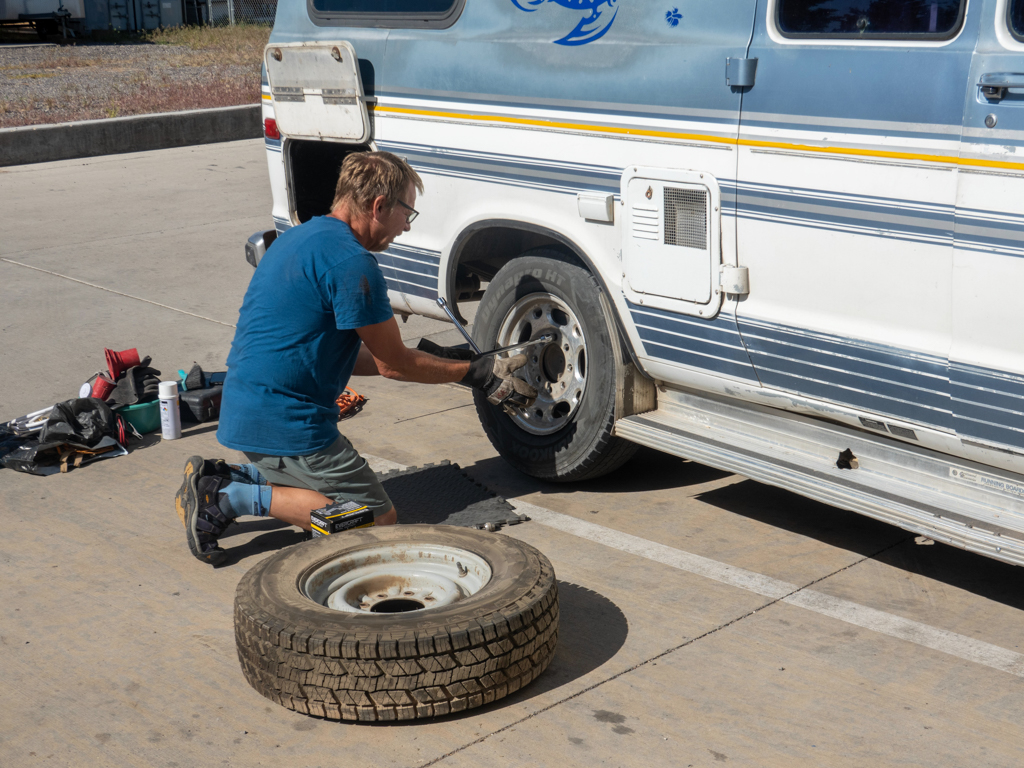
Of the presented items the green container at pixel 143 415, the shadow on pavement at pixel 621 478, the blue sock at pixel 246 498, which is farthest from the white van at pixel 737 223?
the green container at pixel 143 415

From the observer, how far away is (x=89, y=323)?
7070 mm

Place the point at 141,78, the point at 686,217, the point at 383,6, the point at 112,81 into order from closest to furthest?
the point at 686,217
the point at 383,6
the point at 112,81
the point at 141,78

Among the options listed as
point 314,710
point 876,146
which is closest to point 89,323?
point 314,710

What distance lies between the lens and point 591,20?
4.11m

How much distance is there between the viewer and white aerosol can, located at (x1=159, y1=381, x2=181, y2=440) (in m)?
5.23

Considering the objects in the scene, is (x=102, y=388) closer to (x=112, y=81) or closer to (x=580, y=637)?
(x=580, y=637)

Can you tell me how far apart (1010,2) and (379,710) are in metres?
2.47

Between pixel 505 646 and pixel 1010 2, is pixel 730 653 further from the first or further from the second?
pixel 1010 2

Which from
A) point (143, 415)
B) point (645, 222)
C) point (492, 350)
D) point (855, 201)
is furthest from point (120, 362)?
point (855, 201)

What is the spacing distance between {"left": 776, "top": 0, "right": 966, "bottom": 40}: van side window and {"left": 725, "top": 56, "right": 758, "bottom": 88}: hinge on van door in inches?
5.3

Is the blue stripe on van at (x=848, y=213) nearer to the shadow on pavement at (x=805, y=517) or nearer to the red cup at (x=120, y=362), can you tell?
the shadow on pavement at (x=805, y=517)

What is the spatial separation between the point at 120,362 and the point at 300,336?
1952 mm

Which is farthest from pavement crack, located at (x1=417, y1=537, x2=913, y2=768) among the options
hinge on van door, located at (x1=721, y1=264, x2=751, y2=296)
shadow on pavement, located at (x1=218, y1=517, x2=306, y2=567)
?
shadow on pavement, located at (x1=218, y1=517, x2=306, y2=567)

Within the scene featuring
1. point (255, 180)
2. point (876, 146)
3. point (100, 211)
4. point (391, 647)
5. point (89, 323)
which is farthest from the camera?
point (255, 180)
